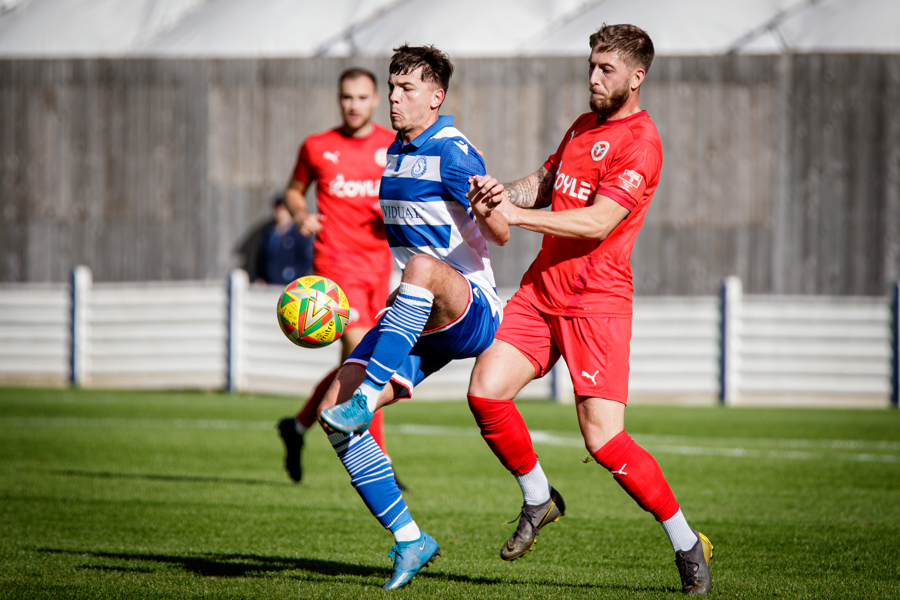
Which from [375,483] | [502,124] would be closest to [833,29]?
[502,124]

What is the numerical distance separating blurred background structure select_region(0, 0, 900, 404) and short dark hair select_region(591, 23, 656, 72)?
12.1 metres

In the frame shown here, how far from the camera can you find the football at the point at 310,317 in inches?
176

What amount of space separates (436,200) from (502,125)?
12736 mm

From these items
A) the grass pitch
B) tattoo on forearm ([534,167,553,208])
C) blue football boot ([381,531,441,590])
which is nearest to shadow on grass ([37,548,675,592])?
the grass pitch

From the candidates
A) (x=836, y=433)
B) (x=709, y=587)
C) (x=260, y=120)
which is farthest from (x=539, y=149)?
(x=709, y=587)

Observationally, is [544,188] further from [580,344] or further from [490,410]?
[490,410]

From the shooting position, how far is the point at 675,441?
30.8 ft

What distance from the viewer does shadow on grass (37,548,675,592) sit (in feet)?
13.6

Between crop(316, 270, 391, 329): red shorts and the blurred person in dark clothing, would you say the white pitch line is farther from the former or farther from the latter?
the blurred person in dark clothing

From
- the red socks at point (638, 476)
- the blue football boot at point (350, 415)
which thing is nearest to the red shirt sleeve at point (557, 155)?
the red socks at point (638, 476)

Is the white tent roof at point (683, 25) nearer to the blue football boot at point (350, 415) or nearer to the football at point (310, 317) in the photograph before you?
the football at point (310, 317)

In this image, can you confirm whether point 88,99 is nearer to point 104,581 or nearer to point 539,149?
point 539,149

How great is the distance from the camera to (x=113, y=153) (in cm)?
1739

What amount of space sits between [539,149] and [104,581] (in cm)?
1344
